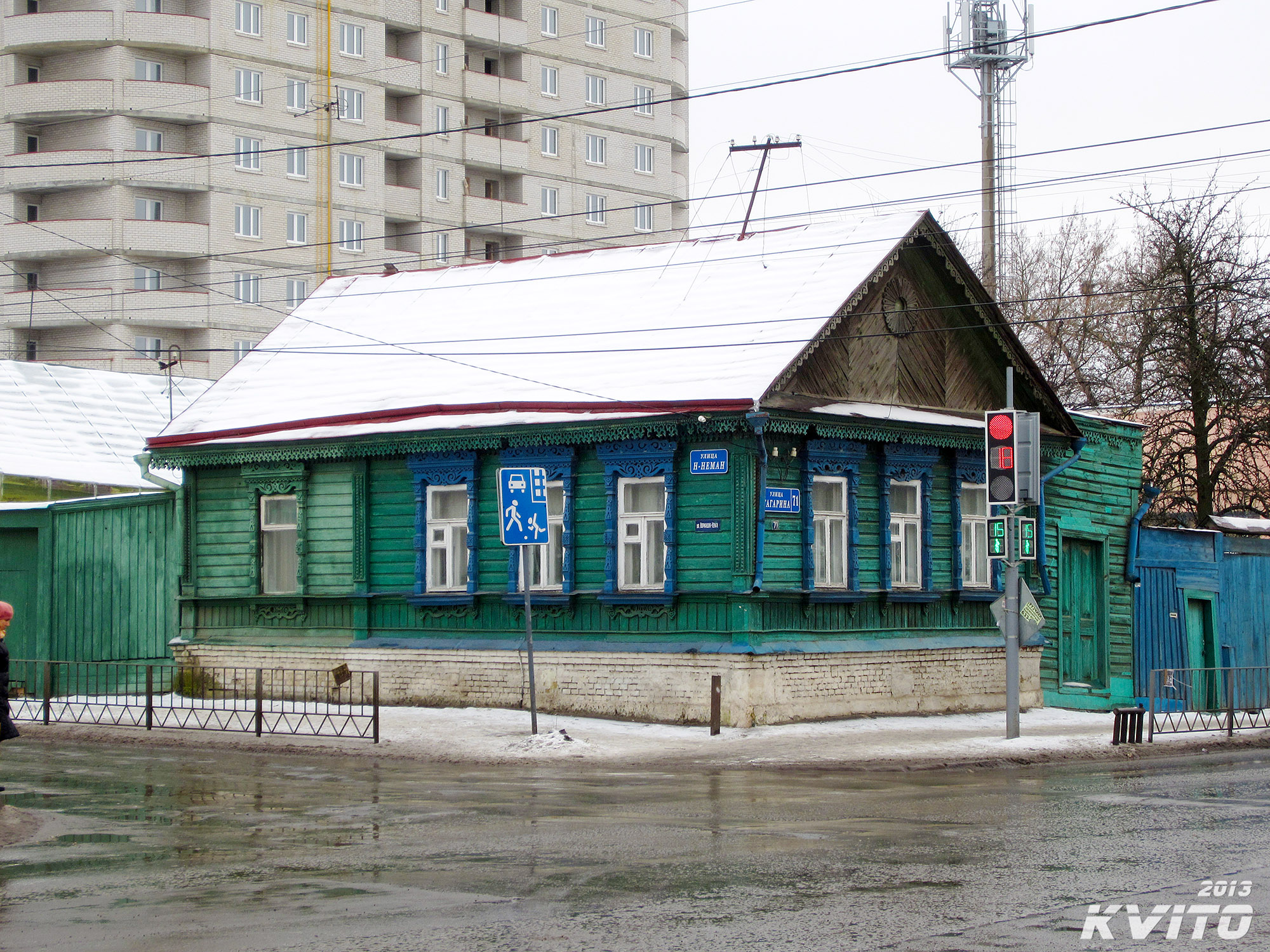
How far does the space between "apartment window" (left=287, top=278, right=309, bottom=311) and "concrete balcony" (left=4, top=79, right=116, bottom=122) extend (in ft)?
33.6

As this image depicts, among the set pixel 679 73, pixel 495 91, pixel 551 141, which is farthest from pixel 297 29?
pixel 679 73

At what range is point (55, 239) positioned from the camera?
66250 millimetres

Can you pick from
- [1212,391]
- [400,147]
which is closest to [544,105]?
[400,147]

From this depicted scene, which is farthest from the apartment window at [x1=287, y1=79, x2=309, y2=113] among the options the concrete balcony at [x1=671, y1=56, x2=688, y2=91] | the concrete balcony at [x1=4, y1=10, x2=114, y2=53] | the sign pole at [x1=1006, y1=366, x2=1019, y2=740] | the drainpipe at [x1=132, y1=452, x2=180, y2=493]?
the sign pole at [x1=1006, y1=366, x2=1019, y2=740]

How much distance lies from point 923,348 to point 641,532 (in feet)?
18.4

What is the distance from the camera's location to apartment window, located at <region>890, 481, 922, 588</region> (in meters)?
23.7

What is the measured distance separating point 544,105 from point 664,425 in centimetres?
5984

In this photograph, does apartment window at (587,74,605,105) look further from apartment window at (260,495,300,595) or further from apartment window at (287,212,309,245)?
apartment window at (260,495,300,595)

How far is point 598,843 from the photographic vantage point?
11320 mm

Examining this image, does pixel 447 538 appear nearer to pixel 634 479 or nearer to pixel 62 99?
pixel 634 479

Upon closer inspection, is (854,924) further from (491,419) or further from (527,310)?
(527,310)

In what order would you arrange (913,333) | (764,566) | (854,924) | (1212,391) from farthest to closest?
(1212,391) < (913,333) < (764,566) < (854,924)

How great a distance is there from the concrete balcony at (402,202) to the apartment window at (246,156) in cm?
630

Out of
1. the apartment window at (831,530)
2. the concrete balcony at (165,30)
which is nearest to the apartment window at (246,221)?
the concrete balcony at (165,30)
